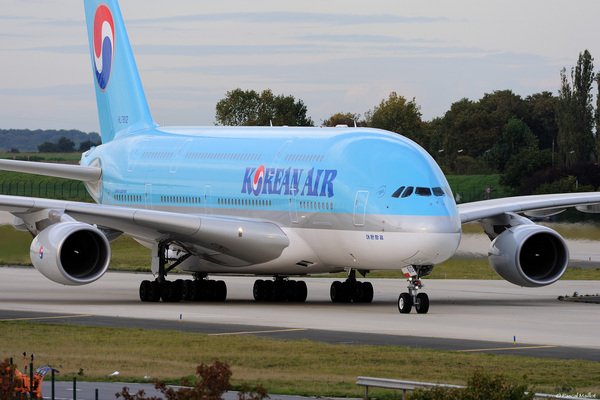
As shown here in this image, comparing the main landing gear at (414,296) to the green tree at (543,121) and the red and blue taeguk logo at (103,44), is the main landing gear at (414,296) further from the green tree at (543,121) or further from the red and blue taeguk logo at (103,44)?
the green tree at (543,121)

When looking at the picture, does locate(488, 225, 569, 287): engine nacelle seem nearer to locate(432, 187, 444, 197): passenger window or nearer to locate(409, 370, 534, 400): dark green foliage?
locate(432, 187, 444, 197): passenger window

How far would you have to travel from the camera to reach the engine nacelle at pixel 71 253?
29.7 meters

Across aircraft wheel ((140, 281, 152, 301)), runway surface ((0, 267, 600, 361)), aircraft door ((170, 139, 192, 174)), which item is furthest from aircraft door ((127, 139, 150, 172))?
aircraft wheel ((140, 281, 152, 301))

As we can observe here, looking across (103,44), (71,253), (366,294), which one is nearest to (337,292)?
(366,294)

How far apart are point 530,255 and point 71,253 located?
41.2ft

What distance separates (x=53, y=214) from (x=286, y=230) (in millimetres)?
5959

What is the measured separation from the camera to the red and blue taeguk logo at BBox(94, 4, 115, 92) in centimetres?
4188

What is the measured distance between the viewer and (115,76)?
41.8 m

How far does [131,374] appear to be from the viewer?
62.2 feet

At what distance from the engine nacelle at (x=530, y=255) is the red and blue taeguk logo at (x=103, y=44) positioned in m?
15.8

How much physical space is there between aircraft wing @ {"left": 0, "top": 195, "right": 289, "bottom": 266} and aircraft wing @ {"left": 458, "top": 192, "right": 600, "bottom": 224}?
5.59m

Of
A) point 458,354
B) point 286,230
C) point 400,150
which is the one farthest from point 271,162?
point 458,354

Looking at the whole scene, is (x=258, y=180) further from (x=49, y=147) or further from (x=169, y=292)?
(x=49, y=147)

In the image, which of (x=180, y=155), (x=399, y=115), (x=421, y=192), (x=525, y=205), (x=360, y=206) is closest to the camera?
(x=421, y=192)
